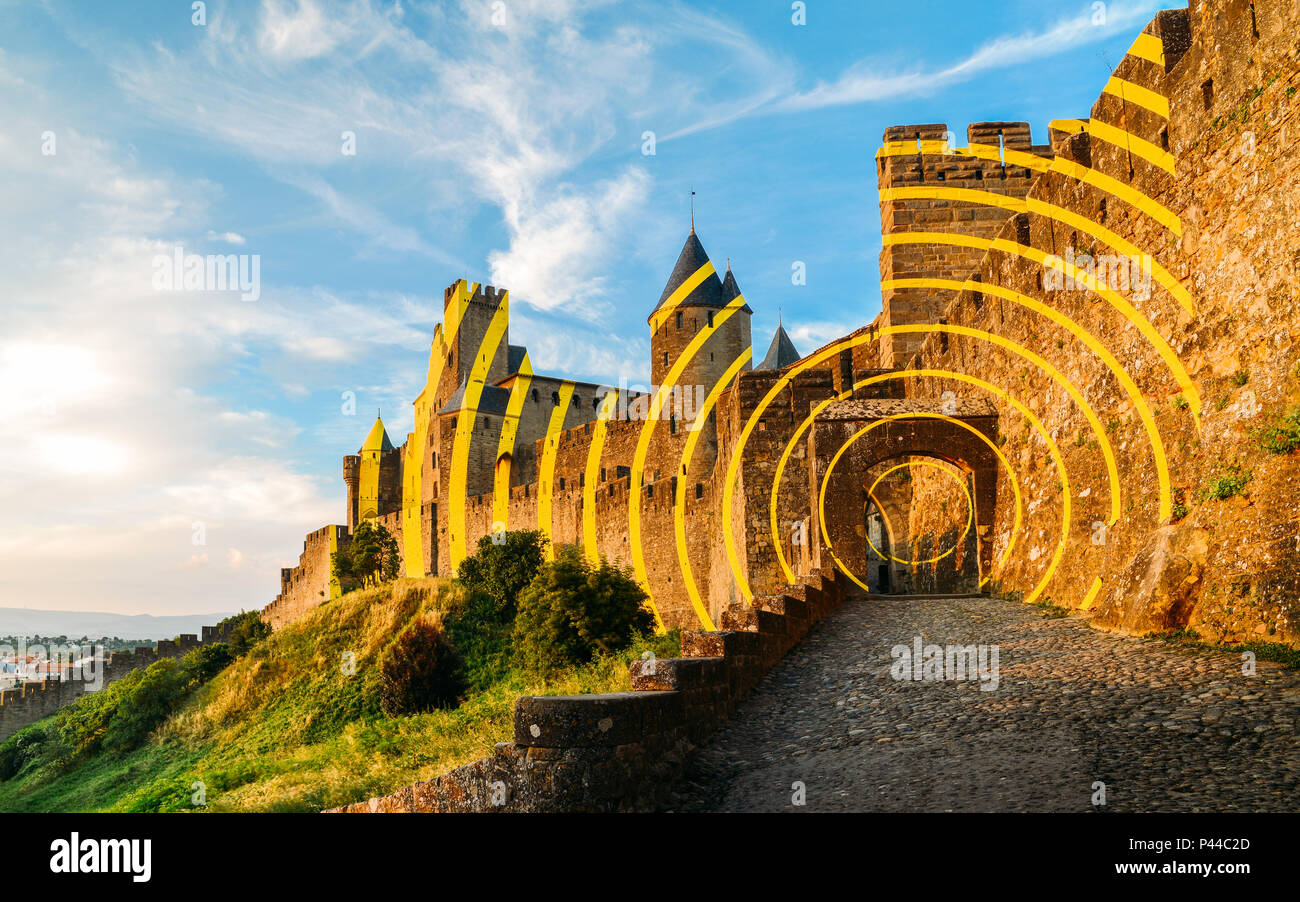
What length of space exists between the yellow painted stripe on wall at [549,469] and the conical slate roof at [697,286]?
743 centimetres

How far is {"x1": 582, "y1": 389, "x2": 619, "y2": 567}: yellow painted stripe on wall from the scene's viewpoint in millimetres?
30406

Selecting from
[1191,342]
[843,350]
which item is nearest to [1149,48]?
[1191,342]

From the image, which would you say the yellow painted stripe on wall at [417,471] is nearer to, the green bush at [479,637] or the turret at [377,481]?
the turret at [377,481]

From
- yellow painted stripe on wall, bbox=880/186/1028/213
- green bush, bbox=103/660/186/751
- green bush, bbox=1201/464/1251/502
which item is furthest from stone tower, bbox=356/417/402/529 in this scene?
green bush, bbox=1201/464/1251/502

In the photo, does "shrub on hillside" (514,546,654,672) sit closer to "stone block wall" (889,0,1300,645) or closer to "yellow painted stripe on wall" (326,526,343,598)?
"stone block wall" (889,0,1300,645)

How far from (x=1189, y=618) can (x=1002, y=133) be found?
39.2 ft

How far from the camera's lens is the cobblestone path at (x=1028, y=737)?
4633 millimetres

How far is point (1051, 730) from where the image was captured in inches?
222

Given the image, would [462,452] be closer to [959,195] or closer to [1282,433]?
[959,195]

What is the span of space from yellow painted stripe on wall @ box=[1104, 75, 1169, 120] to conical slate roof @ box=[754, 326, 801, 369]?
28.8 m

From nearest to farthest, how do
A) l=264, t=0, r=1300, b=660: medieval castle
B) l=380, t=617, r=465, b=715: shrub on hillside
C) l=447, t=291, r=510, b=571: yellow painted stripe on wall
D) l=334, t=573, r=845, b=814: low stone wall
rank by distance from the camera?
l=334, t=573, r=845, b=814: low stone wall → l=264, t=0, r=1300, b=660: medieval castle → l=380, t=617, r=465, b=715: shrub on hillside → l=447, t=291, r=510, b=571: yellow painted stripe on wall

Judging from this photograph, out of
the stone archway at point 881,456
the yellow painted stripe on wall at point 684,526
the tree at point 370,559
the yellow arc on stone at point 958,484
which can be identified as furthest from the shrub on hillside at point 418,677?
the tree at point 370,559
